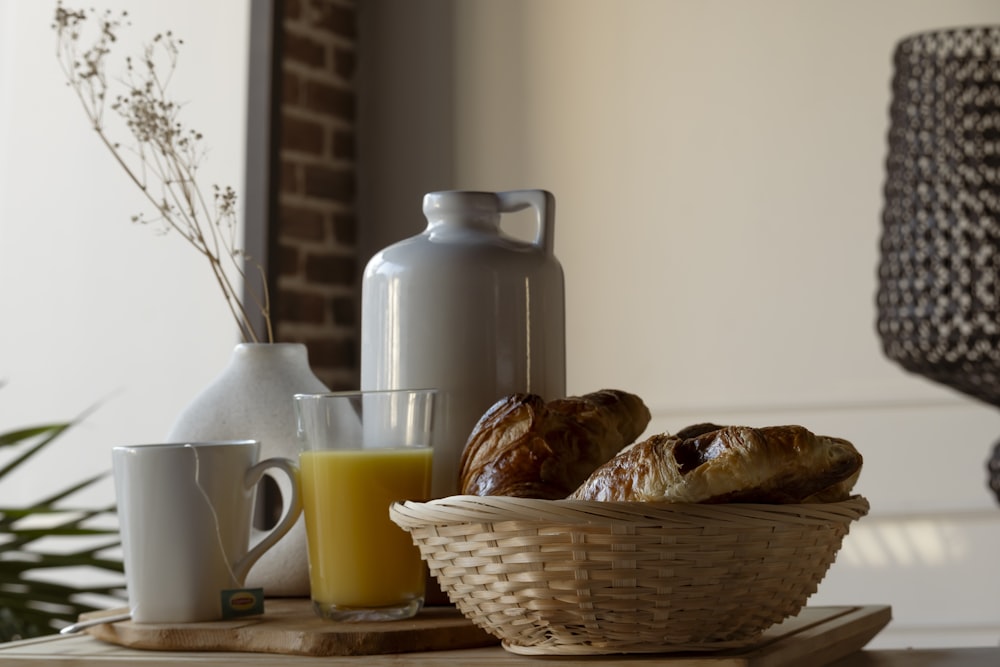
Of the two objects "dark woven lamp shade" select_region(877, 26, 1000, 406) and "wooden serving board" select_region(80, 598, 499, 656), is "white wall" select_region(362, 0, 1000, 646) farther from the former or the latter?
"wooden serving board" select_region(80, 598, 499, 656)

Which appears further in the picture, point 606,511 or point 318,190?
point 318,190

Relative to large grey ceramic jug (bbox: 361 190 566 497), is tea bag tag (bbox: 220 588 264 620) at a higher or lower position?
lower

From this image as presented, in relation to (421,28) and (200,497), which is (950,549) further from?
(200,497)

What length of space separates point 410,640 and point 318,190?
2.27 meters

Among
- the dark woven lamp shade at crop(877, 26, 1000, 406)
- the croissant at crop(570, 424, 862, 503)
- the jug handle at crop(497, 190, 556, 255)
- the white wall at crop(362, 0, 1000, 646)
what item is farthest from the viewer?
the white wall at crop(362, 0, 1000, 646)

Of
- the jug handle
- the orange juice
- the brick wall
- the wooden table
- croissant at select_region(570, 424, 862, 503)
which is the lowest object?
the wooden table

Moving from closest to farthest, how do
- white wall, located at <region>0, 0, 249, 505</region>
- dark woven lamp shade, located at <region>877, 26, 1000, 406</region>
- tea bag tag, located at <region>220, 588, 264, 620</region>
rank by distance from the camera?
tea bag tag, located at <region>220, 588, 264, 620</region> → dark woven lamp shade, located at <region>877, 26, 1000, 406</region> → white wall, located at <region>0, 0, 249, 505</region>

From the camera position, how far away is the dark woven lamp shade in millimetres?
1982

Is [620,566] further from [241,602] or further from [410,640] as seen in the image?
[241,602]

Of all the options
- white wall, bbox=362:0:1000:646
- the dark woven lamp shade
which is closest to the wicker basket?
the dark woven lamp shade

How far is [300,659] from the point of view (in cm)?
81

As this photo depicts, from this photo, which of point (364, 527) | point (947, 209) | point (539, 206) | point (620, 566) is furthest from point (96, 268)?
point (620, 566)

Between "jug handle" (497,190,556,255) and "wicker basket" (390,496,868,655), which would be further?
"jug handle" (497,190,556,255)

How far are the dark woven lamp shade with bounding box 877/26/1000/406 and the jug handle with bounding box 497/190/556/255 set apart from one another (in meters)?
1.13
